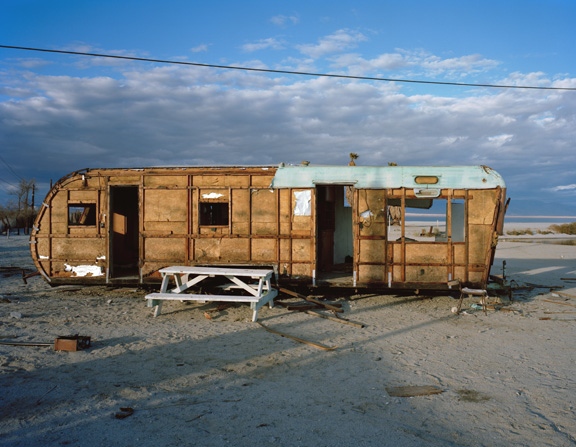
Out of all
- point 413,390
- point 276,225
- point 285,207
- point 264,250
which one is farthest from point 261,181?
point 413,390

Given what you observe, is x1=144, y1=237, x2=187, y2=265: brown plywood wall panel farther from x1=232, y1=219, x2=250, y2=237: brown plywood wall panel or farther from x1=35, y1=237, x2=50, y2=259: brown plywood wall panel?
x1=35, y1=237, x2=50, y2=259: brown plywood wall panel

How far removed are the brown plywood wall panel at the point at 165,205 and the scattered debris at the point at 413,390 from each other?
6.58 metres

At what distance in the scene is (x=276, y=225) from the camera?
9836 millimetres

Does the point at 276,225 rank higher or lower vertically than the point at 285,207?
lower

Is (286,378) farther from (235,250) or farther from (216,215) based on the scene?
(216,215)

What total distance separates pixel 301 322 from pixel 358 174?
3.70 metres

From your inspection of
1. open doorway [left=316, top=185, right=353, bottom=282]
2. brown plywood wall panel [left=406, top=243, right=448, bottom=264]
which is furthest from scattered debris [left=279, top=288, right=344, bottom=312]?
open doorway [left=316, top=185, right=353, bottom=282]

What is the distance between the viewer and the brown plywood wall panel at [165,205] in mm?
A: 10070

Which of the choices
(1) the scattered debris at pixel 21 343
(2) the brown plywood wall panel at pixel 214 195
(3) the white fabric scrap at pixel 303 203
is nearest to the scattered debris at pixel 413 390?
(1) the scattered debris at pixel 21 343

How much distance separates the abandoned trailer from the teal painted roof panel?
0.02m

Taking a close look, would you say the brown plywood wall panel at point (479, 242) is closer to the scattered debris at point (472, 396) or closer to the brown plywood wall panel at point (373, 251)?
the brown plywood wall panel at point (373, 251)

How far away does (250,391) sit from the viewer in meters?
4.90

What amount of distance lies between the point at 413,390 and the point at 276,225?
5526 millimetres

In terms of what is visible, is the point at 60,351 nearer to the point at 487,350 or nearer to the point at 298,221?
the point at 298,221
